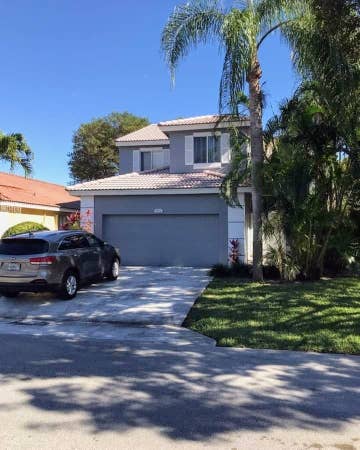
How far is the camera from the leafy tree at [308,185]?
12336 millimetres

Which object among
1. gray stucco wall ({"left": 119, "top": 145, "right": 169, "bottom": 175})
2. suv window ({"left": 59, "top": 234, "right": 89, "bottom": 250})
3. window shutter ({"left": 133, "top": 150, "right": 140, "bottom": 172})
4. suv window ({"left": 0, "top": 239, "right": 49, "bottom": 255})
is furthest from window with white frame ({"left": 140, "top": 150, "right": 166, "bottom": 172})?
suv window ({"left": 0, "top": 239, "right": 49, "bottom": 255})

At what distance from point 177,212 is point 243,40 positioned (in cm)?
733

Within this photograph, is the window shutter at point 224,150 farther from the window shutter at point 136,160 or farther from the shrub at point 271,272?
the shrub at point 271,272

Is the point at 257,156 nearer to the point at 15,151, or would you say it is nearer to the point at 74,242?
the point at 74,242

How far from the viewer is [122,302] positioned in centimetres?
1092

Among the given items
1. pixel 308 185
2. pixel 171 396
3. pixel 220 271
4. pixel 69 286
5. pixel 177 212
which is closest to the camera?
pixel 171 396

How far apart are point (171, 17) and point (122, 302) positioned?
25.3 feet

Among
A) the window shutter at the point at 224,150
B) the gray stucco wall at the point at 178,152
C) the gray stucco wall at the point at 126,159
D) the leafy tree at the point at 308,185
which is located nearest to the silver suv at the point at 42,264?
the leafy tree at the point at 308,185

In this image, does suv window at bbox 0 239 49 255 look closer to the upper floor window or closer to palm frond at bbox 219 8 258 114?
palm frond at bbox 219 8 258 114

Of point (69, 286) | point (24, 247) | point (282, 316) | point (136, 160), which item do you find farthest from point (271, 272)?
point (136, 160)

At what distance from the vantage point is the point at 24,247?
1087 centimetres

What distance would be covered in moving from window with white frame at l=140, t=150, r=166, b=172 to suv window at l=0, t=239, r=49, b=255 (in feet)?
42.5

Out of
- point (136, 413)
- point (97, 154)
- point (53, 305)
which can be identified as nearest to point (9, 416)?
point (136, 413)

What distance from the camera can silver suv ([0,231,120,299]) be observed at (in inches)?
415
